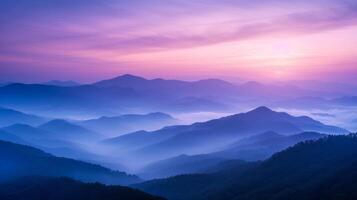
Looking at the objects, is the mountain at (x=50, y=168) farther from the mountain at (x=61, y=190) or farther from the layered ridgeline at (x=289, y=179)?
the layered ridgeline at (x=289, y=179)

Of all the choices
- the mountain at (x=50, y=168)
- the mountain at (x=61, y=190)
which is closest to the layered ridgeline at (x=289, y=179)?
the mountain at (x=61, y=190)

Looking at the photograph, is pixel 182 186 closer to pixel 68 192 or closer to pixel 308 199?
pixel 68 192

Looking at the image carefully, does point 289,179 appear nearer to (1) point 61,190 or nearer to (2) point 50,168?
(1) point 61,190

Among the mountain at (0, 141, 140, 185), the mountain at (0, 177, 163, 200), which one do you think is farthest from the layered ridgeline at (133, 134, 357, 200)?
the mountain at (0, 141, 140, 185)

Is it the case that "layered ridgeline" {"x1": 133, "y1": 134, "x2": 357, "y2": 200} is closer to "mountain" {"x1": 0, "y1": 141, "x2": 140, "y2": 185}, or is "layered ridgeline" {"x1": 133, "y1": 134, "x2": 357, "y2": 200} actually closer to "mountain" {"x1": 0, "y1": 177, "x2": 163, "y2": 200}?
"mountain" {"x1": 0, "y1": 177, "x2": 163, "y2": 200}

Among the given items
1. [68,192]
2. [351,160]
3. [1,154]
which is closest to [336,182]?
[351,160]

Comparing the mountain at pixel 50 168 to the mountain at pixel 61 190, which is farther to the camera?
the mountain at pixel 50 168

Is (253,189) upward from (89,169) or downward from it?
downward
